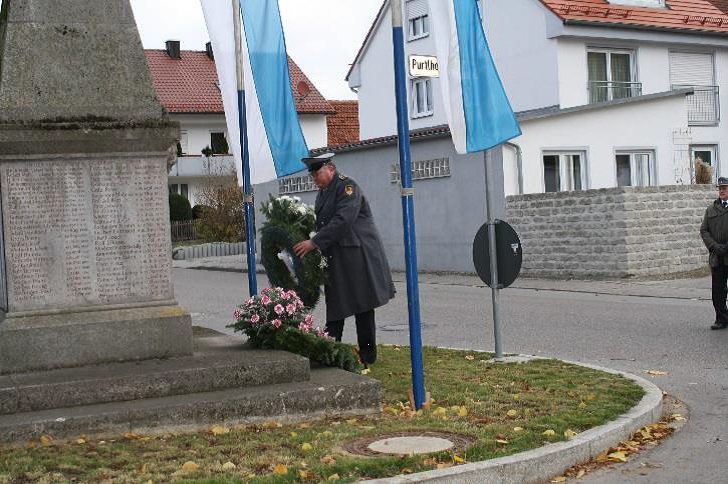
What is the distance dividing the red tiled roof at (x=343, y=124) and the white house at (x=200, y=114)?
172 centimetres

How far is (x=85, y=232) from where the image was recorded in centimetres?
809

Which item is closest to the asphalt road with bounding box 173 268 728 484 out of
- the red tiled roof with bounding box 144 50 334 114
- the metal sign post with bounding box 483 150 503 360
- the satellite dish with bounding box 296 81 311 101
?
the metal sign post with bounding box 483 150 503 360

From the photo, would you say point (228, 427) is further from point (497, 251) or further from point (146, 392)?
point (497, 251)

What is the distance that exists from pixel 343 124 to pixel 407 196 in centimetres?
5552

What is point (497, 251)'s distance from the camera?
10141 mm

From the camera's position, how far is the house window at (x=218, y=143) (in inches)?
2322

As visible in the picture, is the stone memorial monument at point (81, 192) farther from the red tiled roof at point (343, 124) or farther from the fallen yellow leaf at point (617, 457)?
the red tiled roof at point (343, 124)

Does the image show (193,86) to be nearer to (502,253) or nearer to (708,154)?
(708,154)

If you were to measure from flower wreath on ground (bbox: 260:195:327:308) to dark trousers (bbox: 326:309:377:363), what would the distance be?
34 centimetres

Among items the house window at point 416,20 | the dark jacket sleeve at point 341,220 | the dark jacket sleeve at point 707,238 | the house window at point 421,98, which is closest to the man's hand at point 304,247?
the dark jacket sleeve at point 341,220

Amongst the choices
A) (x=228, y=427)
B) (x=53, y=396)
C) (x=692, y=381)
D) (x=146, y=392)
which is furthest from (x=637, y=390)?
(x=53, y=396)

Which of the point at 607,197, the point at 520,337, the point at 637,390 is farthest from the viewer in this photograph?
the point at 607,197

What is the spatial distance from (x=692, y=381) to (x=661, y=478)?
3.45 m

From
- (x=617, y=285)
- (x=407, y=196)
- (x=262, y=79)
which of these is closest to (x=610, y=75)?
(x=617, y=285)
